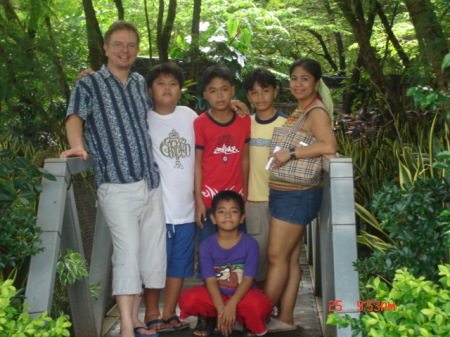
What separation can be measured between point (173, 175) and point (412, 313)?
2.04m

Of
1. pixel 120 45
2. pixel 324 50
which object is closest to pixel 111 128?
pixel 120 45

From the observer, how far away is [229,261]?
156 inches

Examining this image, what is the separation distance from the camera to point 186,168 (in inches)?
157

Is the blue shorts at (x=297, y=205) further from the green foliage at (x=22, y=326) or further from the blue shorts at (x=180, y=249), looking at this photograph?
the green foliage at (x=22, y=326)

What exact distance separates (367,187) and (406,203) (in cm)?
272

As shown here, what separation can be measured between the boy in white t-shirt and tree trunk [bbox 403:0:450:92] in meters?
1.45

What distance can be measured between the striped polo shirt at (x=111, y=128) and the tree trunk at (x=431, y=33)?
175 centimetres

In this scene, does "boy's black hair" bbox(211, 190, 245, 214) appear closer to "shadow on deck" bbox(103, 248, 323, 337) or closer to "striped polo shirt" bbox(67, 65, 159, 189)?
"striped polo shirt" bbox(67, 65, 159, 189)

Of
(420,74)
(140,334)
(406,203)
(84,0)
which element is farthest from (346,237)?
(84,0)

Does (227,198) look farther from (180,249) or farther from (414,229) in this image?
(414,229)

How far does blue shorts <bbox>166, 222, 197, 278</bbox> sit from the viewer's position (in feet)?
13.2

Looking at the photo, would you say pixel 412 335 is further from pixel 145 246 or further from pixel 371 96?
pixel 371 96

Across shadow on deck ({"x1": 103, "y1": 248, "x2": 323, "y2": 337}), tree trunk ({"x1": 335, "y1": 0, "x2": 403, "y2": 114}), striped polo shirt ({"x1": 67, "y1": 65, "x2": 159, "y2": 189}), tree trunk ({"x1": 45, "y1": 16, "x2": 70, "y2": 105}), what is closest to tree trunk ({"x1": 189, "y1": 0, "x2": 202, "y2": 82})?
tree trunk ({"x1": 335, "y1": 0, "x2": 403, "y2": 114})

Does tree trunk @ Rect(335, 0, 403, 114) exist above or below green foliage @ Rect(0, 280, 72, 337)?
above
